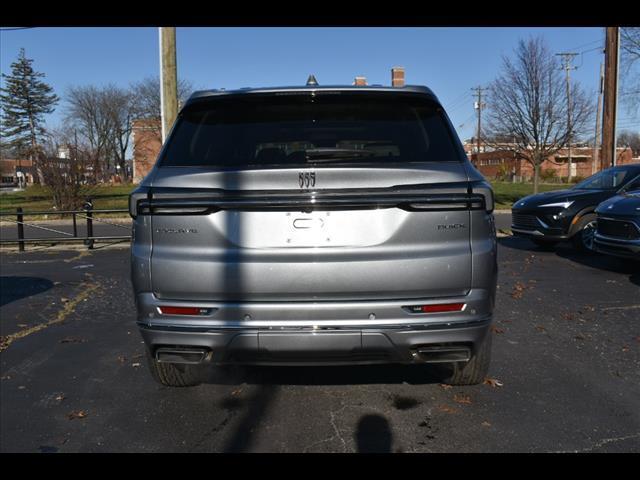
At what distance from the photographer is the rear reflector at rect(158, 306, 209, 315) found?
2924 millimetres

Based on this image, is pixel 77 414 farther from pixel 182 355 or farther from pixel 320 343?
pixel 320 343

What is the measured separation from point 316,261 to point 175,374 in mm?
1616

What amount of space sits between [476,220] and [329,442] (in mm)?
1516

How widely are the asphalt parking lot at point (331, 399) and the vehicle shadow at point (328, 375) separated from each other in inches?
0.6

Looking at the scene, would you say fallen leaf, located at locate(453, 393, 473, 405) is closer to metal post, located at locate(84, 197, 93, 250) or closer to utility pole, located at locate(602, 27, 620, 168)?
metal post, located at locate(84, 197, 93, 250)

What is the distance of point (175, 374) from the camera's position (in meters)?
3.82

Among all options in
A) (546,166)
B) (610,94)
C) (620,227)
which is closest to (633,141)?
(546,166)

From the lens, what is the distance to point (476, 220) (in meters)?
2.94

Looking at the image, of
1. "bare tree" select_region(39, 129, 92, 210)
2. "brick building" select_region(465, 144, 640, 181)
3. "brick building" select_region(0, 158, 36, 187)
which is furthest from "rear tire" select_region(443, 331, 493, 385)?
"brick building" select_region(465, 144, 640, 181)

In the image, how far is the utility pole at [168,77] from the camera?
32.0 ft

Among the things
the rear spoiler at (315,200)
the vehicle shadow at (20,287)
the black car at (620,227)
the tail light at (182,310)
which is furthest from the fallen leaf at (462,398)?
the vehicle shadow at (20,287)

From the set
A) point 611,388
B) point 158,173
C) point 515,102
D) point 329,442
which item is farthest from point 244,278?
point 515,102

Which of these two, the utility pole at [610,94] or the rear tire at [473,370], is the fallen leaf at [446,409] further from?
the utility pole at [610,94]

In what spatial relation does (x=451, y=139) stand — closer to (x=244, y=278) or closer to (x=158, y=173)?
(x=244, y=278)
